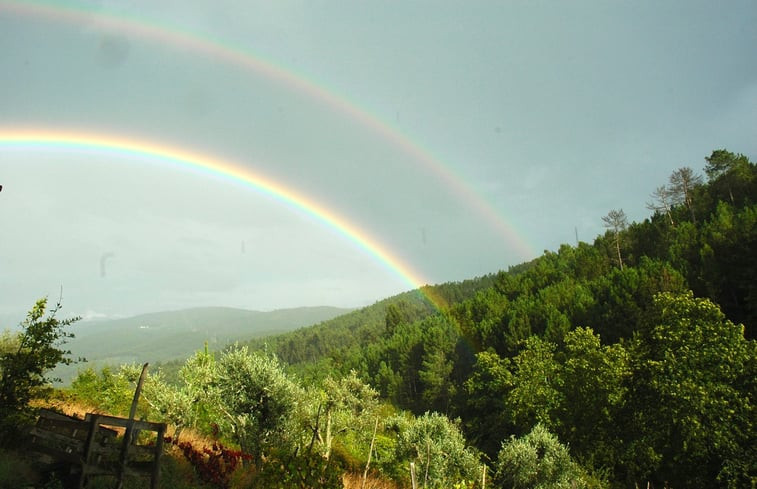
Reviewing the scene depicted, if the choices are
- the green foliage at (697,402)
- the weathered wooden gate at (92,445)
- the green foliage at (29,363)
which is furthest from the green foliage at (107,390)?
the green foliage at (697,402)

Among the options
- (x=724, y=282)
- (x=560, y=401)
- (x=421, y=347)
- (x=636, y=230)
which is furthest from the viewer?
(x=421, y=347)

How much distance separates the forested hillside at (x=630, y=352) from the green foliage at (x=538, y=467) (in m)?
8.38

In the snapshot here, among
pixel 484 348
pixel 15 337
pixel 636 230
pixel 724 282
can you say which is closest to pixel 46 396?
pixel 15 337

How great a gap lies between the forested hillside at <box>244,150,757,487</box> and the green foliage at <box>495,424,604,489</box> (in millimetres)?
8382

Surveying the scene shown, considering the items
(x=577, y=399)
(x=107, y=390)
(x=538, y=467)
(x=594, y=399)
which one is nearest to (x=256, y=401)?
(x=538, y=467)

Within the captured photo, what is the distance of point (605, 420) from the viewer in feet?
124

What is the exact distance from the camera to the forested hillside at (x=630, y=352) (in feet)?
97.7

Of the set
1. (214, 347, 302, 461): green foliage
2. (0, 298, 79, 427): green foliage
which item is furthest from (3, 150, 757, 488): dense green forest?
(0, 298, 79, 427): green foliage

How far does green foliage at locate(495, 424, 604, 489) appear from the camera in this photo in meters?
28.1

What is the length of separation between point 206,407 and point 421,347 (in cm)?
8878

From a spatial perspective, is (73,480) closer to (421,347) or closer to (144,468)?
(144,468)

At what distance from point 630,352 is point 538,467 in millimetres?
18168

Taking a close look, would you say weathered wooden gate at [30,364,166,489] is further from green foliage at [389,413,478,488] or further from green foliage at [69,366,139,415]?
green foliage at [69,366,139,415]

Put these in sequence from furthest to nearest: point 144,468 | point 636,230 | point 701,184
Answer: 1. point 636,230
2. point 701,184
3. point 144,468
